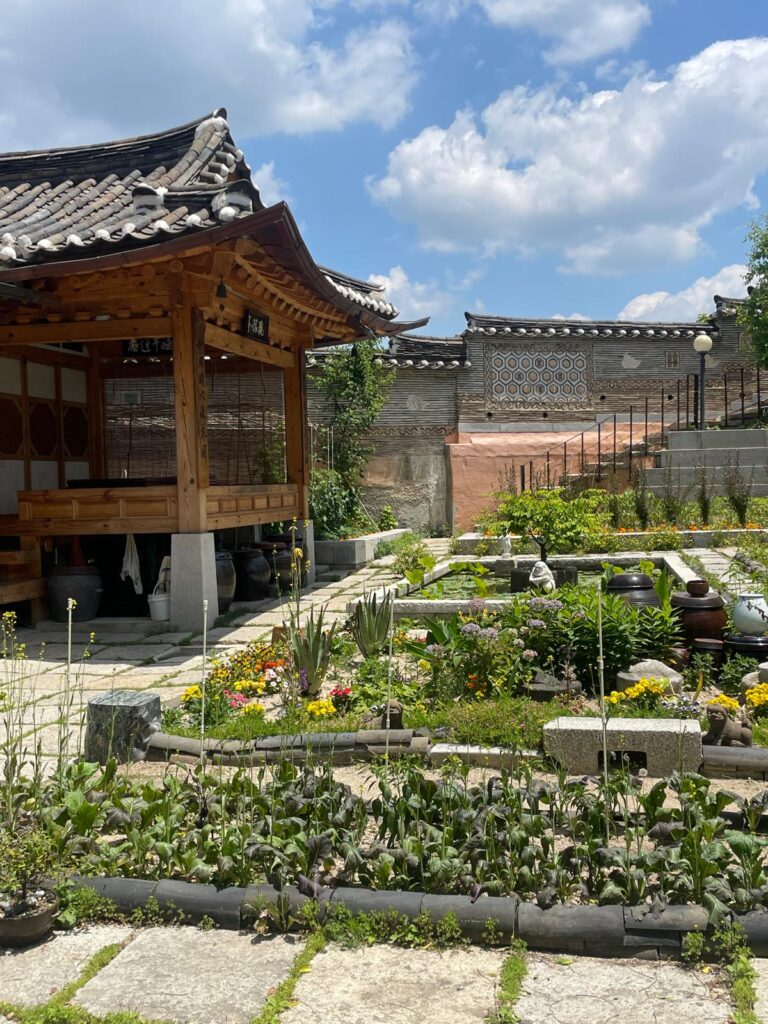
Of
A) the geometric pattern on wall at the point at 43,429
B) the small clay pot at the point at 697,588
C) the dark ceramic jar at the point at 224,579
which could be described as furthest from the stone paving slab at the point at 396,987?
the geometric pattern on wall at the point at 43,429

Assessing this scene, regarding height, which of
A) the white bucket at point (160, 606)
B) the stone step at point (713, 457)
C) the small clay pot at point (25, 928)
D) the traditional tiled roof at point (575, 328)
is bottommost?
the small clay pot at point (25, 928)

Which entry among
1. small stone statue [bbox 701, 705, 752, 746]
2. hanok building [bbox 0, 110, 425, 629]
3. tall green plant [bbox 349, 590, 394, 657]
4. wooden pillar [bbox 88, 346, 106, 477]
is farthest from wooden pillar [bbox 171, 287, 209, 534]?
small stone statue [bbox 701, 705, 752, 746]

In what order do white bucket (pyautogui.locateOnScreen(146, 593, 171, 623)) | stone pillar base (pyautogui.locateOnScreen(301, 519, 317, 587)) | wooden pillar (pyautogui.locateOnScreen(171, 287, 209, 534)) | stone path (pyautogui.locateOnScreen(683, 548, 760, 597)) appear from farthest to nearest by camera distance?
stone pillar base (pyautogui.locateOnScreen(301, 519, 317, 587))
white bucket (pyautogui.locateOnScreen(146, 593, 171, 623))
wooden pillar (pyautogui.locateOnScreen(171, 287, 209, 534))
stone path (pyautogui.locateOnScreen(683, 548, 760, 597))

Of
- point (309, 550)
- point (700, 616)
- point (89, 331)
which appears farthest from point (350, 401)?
point (700, 616)

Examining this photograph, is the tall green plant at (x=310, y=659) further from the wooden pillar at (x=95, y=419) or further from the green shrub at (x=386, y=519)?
the green shrub at (x=386, y=519)

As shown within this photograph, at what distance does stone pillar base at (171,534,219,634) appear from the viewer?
8039 millimetres

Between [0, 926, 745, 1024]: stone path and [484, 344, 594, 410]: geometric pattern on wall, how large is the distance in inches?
574

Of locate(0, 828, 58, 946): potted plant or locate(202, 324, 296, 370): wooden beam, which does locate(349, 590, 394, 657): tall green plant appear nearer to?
locate(0, 828, 58, 946): potted plant

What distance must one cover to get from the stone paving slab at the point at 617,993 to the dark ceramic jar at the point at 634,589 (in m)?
3.66

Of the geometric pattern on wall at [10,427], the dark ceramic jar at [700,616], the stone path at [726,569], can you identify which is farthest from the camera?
the geometric pattern on wall at [10,427]

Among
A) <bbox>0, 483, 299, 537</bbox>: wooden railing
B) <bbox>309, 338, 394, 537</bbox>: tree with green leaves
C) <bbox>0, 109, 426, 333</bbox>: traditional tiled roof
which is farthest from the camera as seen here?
<bbox>309, 338, 394, 537</bbox>: tree with green leaves

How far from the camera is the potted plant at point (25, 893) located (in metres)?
A: 2.68

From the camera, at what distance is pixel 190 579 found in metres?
8.08

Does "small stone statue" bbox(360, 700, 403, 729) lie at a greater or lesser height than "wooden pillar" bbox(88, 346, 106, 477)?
lesser
